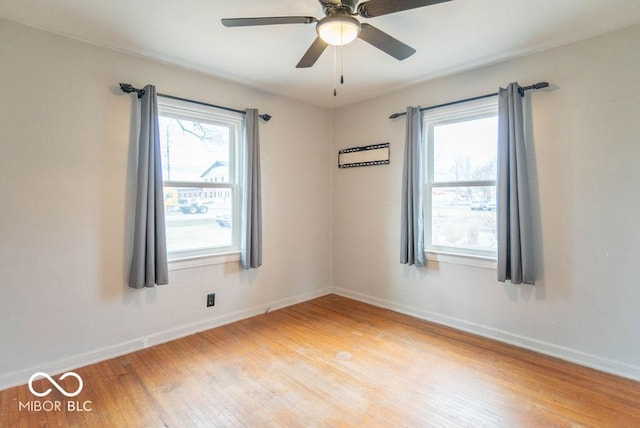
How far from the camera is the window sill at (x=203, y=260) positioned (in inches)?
121

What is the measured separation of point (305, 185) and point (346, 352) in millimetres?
2130

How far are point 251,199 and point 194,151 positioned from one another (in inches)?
28.5

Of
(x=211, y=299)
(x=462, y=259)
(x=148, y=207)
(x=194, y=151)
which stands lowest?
(x=211, y=299)

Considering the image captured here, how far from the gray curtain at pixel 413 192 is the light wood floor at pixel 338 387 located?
2.77 ft

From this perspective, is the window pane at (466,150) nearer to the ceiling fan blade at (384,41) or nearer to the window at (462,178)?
the window at (462,178)

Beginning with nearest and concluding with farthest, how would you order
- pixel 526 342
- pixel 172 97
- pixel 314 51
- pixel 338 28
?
pixel 338 28
pixel 314 51
pixel 526 342
pixel 172 97

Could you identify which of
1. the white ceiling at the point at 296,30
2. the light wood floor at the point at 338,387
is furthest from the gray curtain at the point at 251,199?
the light wood floor at the point at 338,387

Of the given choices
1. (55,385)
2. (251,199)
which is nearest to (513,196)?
(251,199)

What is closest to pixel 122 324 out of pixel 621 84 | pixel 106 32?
pixel 106 32

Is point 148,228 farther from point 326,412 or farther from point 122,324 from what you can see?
point 326,412

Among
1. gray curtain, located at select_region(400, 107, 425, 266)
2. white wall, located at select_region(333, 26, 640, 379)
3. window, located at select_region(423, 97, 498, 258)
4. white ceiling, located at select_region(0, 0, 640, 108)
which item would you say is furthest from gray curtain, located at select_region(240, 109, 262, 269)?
white wall, located at select_region(333, 26, 640, 379)

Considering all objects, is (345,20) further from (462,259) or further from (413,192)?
(462,259)

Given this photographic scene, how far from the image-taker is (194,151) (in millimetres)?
3244

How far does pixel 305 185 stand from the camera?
421 centimetres
